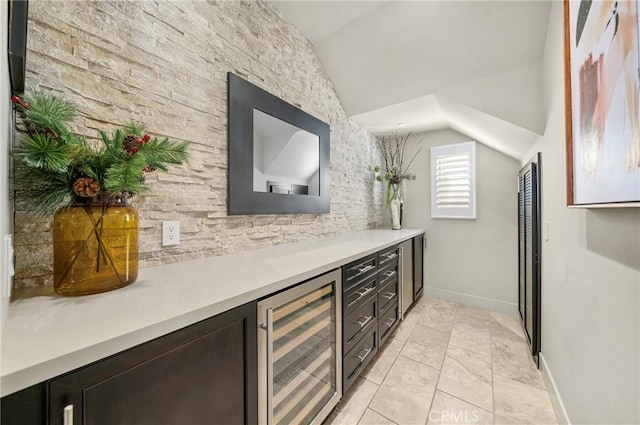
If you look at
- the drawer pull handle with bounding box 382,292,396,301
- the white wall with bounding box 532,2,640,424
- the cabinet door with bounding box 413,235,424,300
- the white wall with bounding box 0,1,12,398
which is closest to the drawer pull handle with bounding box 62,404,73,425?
the white wall with bounding box 0,1,12,398

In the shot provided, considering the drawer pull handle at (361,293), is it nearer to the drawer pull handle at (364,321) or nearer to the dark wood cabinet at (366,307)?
the dark wood cabinet at (366,307)

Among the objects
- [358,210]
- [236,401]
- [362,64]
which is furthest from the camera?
[358,210]

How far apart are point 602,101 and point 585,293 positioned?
846 millimetres

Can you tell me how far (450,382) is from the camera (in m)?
1.74

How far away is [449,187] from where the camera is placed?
3244 mm

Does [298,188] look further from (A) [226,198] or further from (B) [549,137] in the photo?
(B) [549,137]

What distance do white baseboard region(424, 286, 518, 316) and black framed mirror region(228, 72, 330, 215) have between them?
2.11 metres

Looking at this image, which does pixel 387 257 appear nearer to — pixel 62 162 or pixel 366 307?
pixel 366 307

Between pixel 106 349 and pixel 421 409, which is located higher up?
pixel 106 349

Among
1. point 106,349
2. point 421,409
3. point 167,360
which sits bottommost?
point 421,409

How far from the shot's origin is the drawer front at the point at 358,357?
152 centimetres

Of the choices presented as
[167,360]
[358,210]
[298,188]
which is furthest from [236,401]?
[358,210]

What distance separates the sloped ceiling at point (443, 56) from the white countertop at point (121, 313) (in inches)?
78.2

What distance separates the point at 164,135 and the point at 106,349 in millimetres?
1056
